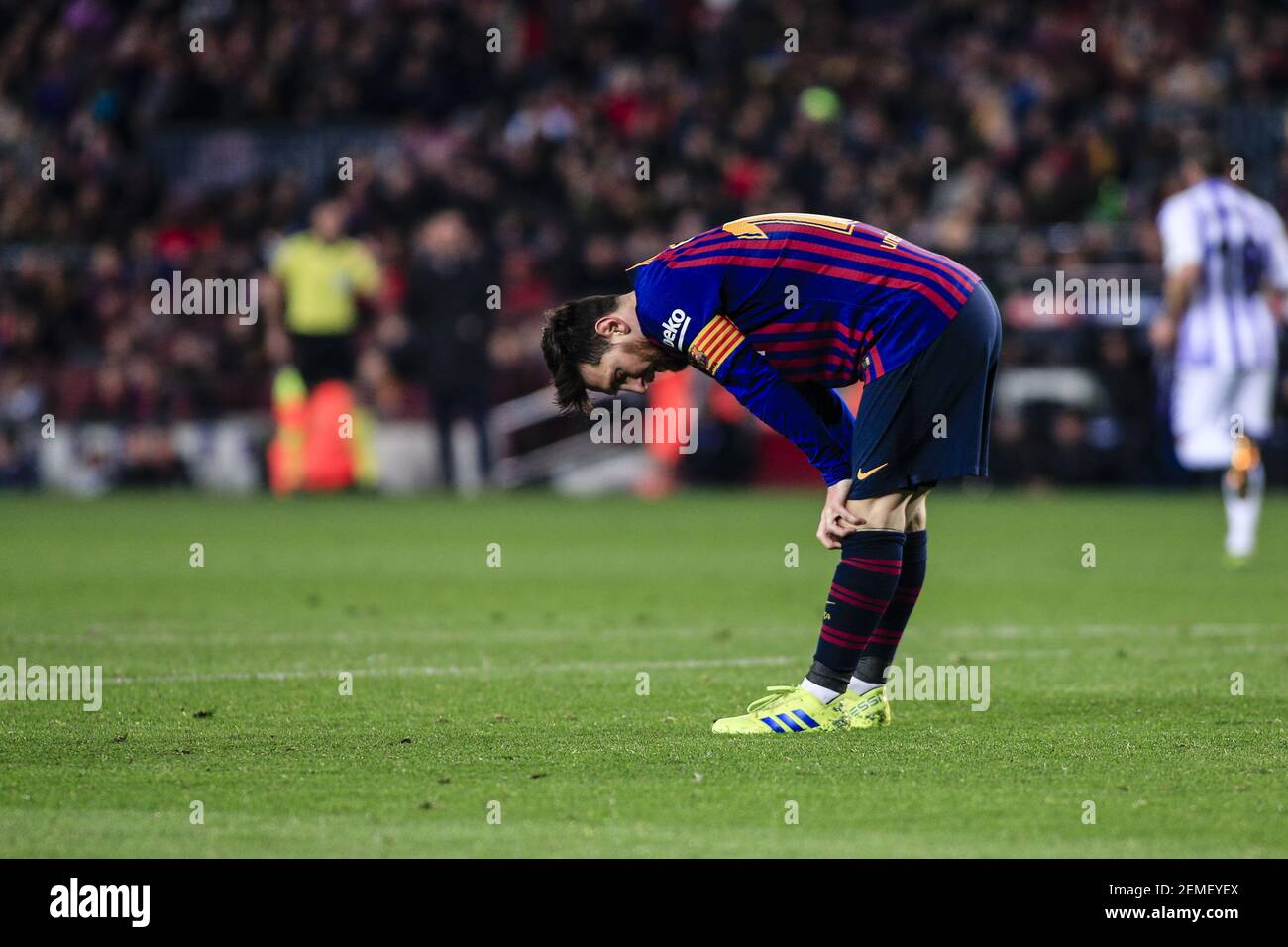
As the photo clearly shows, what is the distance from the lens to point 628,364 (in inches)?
245

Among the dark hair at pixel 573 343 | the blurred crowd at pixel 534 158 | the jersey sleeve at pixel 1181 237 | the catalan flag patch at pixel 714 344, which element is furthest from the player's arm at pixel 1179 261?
the catalan flag patch at pixel 714 344

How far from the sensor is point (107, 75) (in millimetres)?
27031

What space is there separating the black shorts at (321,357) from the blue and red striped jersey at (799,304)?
13756mm

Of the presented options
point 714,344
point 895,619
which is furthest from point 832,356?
point 895,619

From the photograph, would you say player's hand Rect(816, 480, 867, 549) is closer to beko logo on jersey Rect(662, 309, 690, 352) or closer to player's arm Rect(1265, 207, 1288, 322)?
beko logo on jersey Rect(662, 309, 690, 352)

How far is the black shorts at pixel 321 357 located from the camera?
19.6m

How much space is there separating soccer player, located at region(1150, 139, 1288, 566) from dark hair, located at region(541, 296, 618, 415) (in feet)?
23.6

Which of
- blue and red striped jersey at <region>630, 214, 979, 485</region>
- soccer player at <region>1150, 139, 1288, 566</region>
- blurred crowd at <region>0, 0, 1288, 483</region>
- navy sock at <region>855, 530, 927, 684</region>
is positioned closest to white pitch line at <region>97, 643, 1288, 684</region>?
navy sock at <region>855, 530, 927, 684</region>

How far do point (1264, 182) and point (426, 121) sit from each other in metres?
10.4

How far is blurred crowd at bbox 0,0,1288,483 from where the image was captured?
68.4ft

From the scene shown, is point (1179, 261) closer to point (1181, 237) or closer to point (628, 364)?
point (1181, 237)

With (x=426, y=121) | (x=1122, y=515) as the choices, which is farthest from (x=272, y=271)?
(x=1122, y=515)

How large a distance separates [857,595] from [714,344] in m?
0.91
